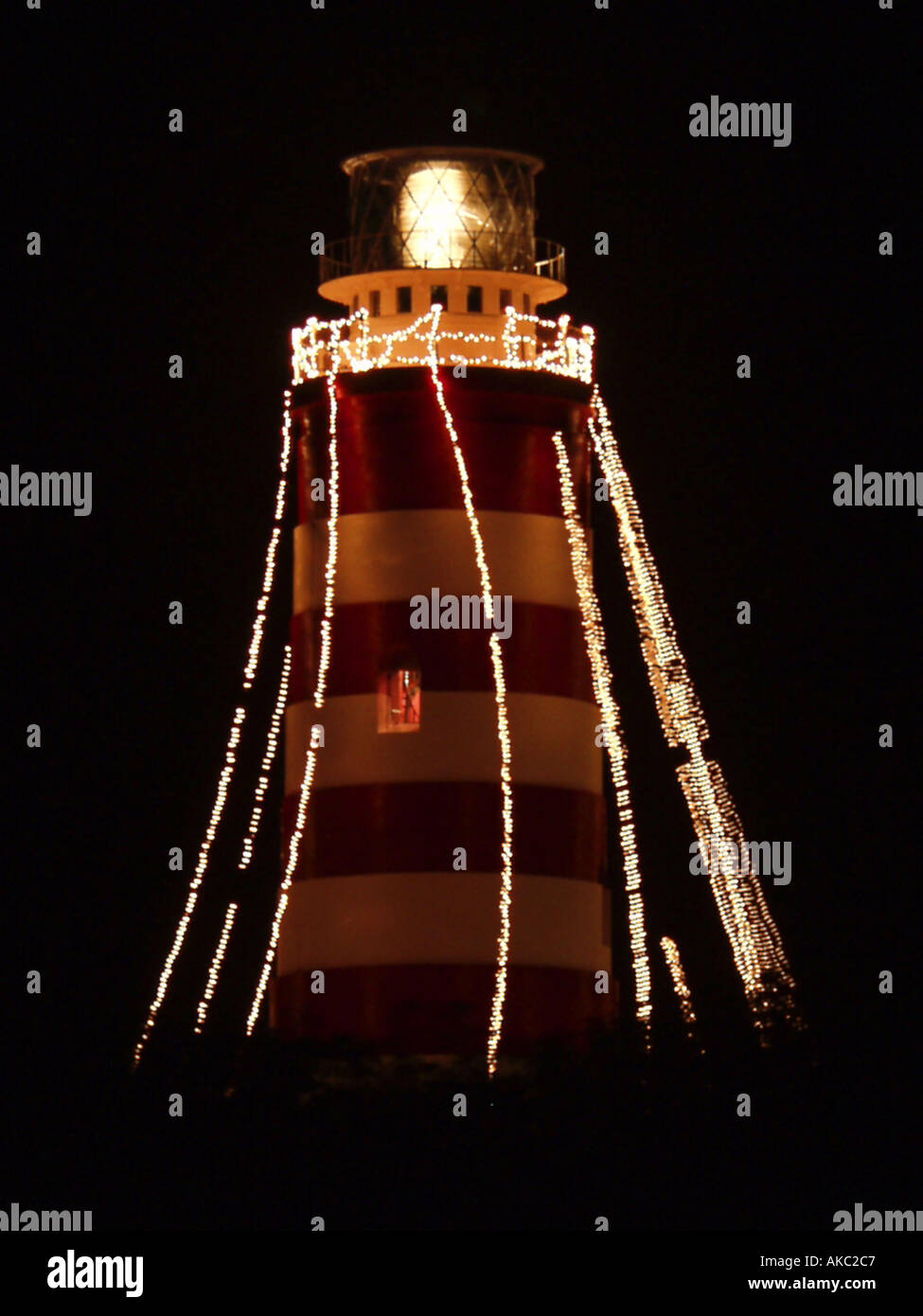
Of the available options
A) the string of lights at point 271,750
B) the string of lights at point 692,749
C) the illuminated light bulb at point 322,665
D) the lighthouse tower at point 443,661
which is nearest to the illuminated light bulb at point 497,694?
the lighthouse tower at point 443,661

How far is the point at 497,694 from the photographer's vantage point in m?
47.2

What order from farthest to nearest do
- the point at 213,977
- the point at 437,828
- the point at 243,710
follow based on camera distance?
the point at 243,710, the point at 213,977, the point at 437,828

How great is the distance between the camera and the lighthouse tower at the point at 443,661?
154 ft

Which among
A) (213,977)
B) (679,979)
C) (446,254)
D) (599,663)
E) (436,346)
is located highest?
(446,254)

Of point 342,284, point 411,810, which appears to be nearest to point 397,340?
point 342,284

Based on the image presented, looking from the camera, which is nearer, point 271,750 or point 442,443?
point 442,443

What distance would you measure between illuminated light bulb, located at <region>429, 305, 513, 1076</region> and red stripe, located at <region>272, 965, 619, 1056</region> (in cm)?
10

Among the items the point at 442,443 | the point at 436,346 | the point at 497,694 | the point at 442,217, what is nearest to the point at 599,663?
the point at 497,694

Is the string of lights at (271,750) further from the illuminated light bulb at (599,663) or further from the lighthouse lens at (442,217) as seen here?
the lighthouse lens at (442,217)

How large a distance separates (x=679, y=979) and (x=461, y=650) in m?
3.60

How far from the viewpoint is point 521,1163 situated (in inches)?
1807

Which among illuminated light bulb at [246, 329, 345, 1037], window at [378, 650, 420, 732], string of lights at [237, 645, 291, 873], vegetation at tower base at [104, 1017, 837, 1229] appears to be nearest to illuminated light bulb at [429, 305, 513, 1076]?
window at [378, 650, 420, 732]

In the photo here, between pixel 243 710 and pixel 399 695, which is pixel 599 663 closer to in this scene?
pixel 399 695
